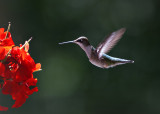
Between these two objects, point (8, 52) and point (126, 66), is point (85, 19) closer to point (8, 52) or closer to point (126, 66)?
point (126, 66)

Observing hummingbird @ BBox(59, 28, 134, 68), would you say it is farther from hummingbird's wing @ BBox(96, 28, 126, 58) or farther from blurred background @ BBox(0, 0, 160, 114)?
blurred background @ BBox(0, 0, 160, 114)

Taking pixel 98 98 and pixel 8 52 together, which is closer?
pixel 8 52

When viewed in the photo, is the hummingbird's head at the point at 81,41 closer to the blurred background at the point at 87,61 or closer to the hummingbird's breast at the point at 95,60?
the hummingbird's breast at the point at 95,60

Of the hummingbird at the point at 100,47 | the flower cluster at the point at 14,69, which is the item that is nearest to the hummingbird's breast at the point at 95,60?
the hummingbird at the point at 100,47

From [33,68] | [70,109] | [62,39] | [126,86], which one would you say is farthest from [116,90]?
[33,68]

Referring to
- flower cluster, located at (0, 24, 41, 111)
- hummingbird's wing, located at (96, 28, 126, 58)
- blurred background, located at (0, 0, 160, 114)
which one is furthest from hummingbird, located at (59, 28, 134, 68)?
blurred background, located at (0, 0, 160, 114)

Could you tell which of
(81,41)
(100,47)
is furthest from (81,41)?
(100,47)

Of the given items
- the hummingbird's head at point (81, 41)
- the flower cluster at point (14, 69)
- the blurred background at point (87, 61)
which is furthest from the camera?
the blurred background at point (87, 61)
